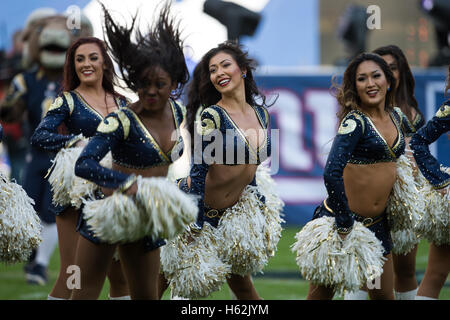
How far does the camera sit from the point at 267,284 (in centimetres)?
557

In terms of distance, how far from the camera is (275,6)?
11.1m

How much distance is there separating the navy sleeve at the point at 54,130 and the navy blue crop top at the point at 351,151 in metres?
1.41

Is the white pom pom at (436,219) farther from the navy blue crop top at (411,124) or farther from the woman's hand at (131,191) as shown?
the woman's hand at (131,191)

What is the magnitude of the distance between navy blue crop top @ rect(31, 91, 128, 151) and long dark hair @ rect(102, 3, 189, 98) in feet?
2.48

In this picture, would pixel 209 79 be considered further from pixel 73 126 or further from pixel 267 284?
pixel 267 284

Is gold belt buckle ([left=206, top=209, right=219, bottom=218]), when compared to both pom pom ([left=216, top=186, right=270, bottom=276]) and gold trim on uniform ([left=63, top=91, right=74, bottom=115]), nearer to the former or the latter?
pom pom ([left=216, top=186, right=270, bottom=276])

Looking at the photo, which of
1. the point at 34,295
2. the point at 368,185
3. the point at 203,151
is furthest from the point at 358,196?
the point at 34,295

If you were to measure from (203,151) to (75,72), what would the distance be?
3.22ft

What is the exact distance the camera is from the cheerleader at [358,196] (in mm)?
3244

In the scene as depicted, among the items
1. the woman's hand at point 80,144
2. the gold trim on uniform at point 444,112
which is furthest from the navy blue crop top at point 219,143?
the gold trim on uniform at point 444,112

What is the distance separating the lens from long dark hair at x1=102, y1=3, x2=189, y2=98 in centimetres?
285

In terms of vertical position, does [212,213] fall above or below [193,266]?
above
